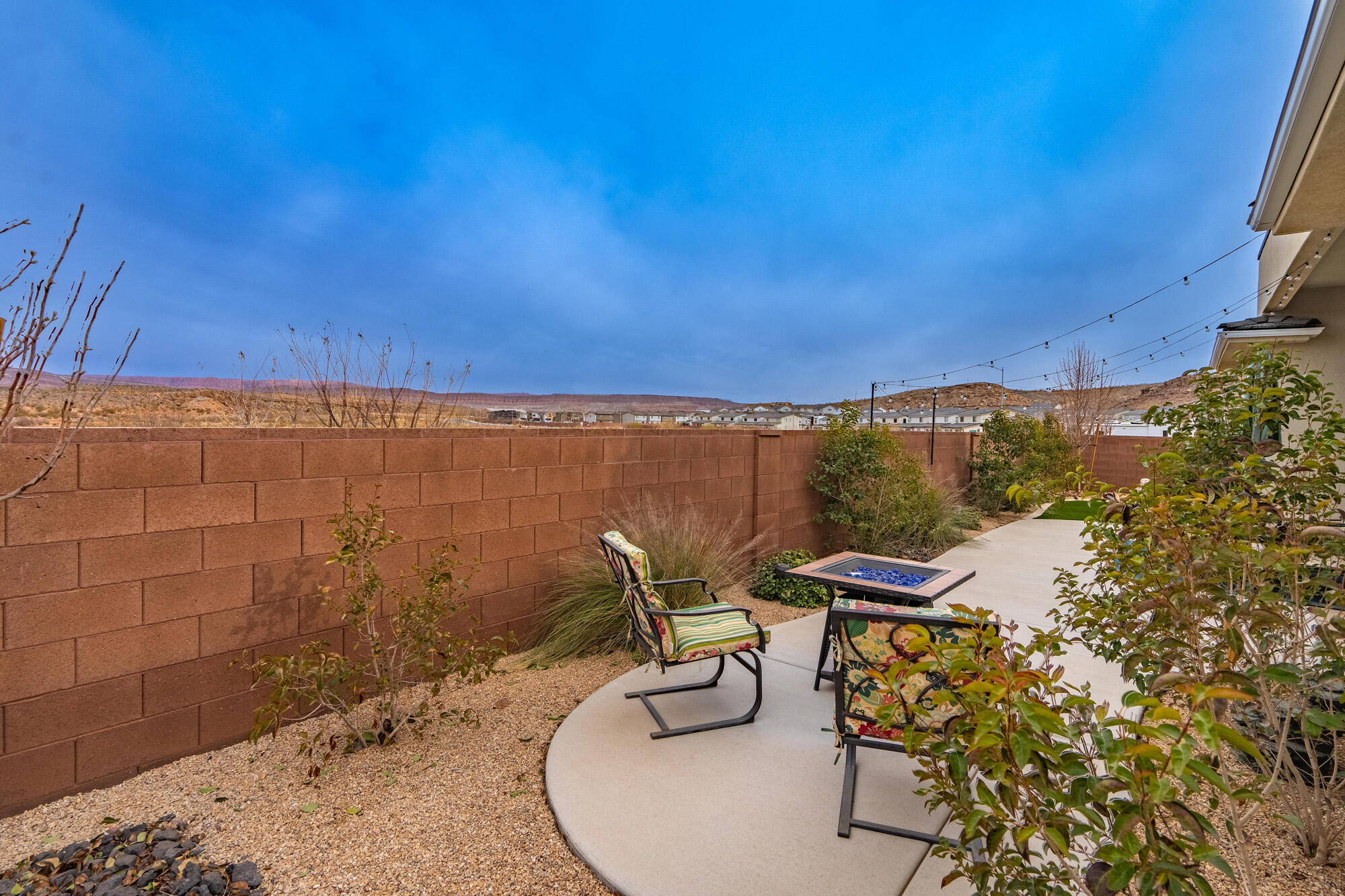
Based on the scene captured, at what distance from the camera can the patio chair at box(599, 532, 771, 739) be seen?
2936 millimetres

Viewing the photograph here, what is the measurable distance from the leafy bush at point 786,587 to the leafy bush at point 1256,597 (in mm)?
2770

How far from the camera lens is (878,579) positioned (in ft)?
12.9

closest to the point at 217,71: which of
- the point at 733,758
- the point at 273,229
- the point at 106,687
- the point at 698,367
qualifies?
the point at 273,229

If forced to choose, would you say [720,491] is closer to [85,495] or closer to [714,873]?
[714,873]

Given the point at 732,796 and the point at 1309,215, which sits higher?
the point at 1309,215

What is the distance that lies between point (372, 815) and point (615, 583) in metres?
2.08

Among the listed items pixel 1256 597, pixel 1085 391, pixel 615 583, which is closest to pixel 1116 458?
pixel 1085 391

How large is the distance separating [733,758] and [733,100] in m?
17.7

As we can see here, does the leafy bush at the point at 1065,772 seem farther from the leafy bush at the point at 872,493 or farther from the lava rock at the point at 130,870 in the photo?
the leafy bush at the point at 872,493

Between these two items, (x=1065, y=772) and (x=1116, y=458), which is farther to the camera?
(x=1116, y=458)

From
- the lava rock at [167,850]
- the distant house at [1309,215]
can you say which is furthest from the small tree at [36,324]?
the distant house at [1309,215]

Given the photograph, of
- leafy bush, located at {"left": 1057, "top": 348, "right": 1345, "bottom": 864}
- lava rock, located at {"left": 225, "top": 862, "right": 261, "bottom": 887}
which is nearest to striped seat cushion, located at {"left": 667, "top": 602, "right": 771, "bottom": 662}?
leafy bush, located at {"left": 1057, "top": 348, "right": 1345, "bottom": 864}

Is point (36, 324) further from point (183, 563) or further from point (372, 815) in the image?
point (372, 815)

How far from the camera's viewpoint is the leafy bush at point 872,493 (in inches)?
266
